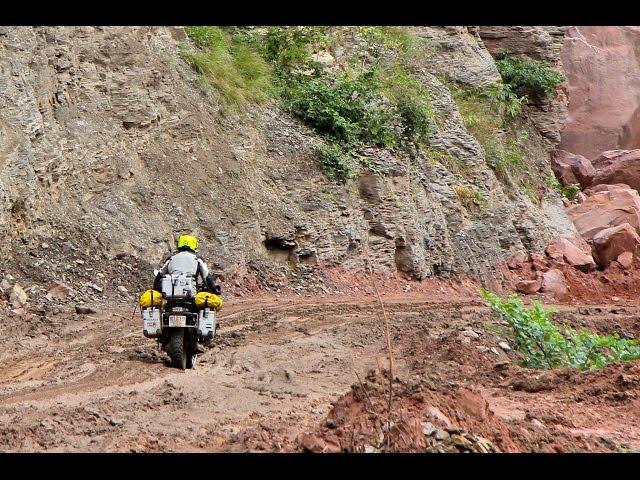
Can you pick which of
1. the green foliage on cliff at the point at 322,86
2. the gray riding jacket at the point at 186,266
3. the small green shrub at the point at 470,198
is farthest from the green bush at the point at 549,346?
the small green shrub at the point at 470,198

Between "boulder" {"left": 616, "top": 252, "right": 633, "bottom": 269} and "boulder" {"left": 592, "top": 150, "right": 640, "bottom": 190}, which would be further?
"boulder" {"left": 592, "top": 150, "right": 640, "bottom": 190}

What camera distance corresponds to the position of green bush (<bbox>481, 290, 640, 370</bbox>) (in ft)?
35.4

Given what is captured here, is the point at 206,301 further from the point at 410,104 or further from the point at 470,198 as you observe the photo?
the point at 470,198

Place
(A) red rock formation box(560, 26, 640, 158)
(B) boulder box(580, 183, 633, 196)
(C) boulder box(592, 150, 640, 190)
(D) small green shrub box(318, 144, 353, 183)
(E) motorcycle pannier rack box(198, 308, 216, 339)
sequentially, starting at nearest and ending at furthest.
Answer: (E) motorcycle pannier rack box(198, 308, 216, 339) → (D) small green shrub box(318, 144, 353, 183) → (B) boulder box(580, 183, 633, 196) → (C) boulder box(592, 150, 640, 190) → (A) red rock formation box(560, 26, 640, 158)

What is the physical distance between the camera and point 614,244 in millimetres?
24953

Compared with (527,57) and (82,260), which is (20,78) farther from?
(527,57)

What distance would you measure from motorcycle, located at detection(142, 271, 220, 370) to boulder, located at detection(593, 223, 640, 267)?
17.5 metres

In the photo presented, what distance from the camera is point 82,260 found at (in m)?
14.2

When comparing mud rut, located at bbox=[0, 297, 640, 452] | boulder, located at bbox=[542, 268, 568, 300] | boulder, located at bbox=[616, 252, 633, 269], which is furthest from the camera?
boulder, located at bbox=[616, 252, 633, 269]

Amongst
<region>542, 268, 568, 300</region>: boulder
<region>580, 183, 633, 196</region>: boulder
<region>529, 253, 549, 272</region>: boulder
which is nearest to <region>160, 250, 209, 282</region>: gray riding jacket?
<region>542, 268, 568, 300</region>: boulder

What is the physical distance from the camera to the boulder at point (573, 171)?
31.8 m

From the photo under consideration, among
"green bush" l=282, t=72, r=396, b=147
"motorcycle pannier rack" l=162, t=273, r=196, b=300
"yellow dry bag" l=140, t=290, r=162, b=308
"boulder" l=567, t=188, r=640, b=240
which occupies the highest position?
"green bush" l=282, t=72, r=396, b=147

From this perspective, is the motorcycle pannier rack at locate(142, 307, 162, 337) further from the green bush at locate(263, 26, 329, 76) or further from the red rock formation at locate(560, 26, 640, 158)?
the red rock formation at locate(560, 26, 640, 158)
